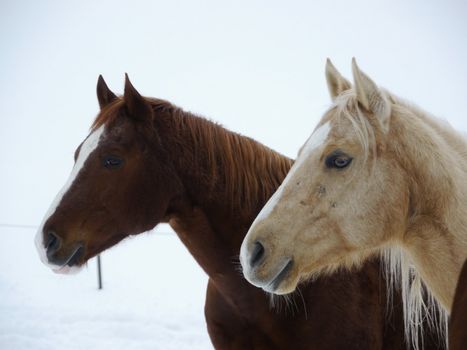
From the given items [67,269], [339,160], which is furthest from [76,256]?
[339,160]

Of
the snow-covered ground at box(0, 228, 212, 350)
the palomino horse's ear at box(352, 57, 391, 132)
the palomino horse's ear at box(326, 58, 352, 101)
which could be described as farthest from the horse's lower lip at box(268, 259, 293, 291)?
the snow-covered ground at box(0, 228, 212, 350)

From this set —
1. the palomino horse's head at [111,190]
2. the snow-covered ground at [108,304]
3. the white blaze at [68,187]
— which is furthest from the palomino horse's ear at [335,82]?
the snow-covered ground at [108,304]

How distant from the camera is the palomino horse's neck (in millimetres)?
1920

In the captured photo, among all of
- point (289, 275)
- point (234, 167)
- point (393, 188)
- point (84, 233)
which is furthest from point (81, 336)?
point (393, 188)

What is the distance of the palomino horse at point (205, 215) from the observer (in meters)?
2.70

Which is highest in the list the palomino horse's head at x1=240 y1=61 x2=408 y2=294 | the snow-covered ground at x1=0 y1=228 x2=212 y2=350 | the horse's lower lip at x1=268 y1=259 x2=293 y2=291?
the palomino horse's head at x1=240 y1=61 x2=408 y2=294

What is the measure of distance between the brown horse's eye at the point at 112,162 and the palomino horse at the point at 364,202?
1239 millimetres

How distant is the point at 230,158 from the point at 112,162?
0.79 m

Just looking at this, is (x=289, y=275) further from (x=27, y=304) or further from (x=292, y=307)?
(x=27, y=304)

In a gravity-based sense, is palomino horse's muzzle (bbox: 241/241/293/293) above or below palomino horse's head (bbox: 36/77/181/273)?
above

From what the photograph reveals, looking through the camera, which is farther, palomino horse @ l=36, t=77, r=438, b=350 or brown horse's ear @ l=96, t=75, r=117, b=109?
brown horse's ear @ l=96, t=75, r=117, b=109

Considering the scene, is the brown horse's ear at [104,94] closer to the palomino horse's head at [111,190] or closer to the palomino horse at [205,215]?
the palomino horse at [205,215]

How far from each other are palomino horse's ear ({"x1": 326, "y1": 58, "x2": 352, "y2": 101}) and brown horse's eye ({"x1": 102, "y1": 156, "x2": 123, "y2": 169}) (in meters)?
1.41

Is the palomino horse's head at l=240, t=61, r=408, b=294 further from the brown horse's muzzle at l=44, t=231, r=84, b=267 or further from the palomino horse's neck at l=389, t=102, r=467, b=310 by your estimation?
the brown horse's muzzle at l=44, t=231, r=84, b=267
